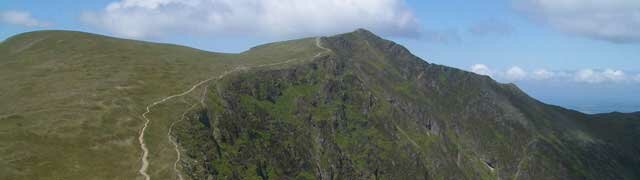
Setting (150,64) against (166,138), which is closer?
(166,138)

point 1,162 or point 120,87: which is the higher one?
point 120,87

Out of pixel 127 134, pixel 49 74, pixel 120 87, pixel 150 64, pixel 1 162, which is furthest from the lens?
pixel 150 64

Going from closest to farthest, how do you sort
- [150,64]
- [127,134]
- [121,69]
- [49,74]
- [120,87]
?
[127,134], [120,87], [49,74], [121,69], [150,64]

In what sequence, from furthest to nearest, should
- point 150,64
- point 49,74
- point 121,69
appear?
point 150,64 → point 121,69 → point 49,74

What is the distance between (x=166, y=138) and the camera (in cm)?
12725

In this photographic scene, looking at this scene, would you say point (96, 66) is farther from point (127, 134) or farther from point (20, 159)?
point (20, 159)

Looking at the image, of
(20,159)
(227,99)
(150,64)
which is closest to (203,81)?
(227,99)

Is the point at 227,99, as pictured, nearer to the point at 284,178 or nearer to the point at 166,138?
the point at 284,178

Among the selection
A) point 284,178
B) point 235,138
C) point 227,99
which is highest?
point 227,99

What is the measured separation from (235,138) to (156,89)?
29.9m

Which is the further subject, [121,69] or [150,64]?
[150,64]

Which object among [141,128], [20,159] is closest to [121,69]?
[141,128]

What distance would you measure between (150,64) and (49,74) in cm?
3580

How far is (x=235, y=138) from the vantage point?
170 m
